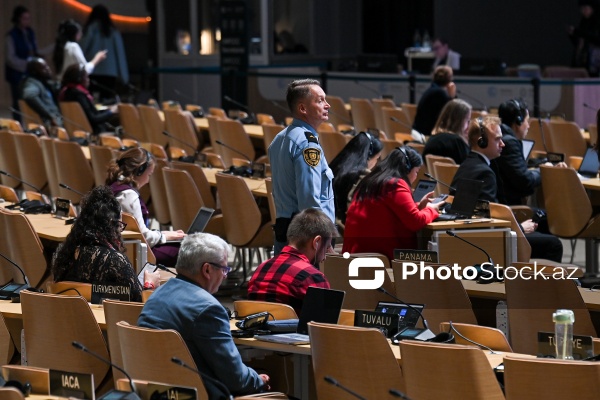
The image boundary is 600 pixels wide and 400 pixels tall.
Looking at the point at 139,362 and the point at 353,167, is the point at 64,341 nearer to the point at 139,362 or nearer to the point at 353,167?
the point at 139,362

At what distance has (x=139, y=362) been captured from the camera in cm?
474

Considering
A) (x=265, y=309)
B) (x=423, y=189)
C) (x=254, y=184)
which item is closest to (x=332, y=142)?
(x=254, y=184)

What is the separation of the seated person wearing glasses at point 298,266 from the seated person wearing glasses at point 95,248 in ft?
2.30

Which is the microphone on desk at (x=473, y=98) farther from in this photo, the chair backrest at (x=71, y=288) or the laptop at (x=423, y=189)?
the chair backrest at (x=71, y=288)

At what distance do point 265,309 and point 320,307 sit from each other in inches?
13.0

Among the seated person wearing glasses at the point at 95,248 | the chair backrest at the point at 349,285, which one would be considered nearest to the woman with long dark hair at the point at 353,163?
the chair backrest at the point at 349,285

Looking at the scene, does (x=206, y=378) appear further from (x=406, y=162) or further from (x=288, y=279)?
(x=406, y=162)

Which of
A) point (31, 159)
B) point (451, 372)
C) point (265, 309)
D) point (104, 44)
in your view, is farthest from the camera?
point (104, 44)

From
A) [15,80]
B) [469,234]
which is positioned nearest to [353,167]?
[469,234]

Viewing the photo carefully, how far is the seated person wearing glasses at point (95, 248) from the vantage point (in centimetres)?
604

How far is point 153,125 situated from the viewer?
13.3m

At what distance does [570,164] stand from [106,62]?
6.93 meters

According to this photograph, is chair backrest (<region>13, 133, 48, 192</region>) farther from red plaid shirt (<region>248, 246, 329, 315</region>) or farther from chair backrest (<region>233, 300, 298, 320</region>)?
chair backrest (<region>233, 300, 298, 320</region>)

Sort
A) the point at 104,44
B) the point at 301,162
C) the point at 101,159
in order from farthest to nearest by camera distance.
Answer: the point at 104,44 → the point at 101,159 → the point at 301,162
